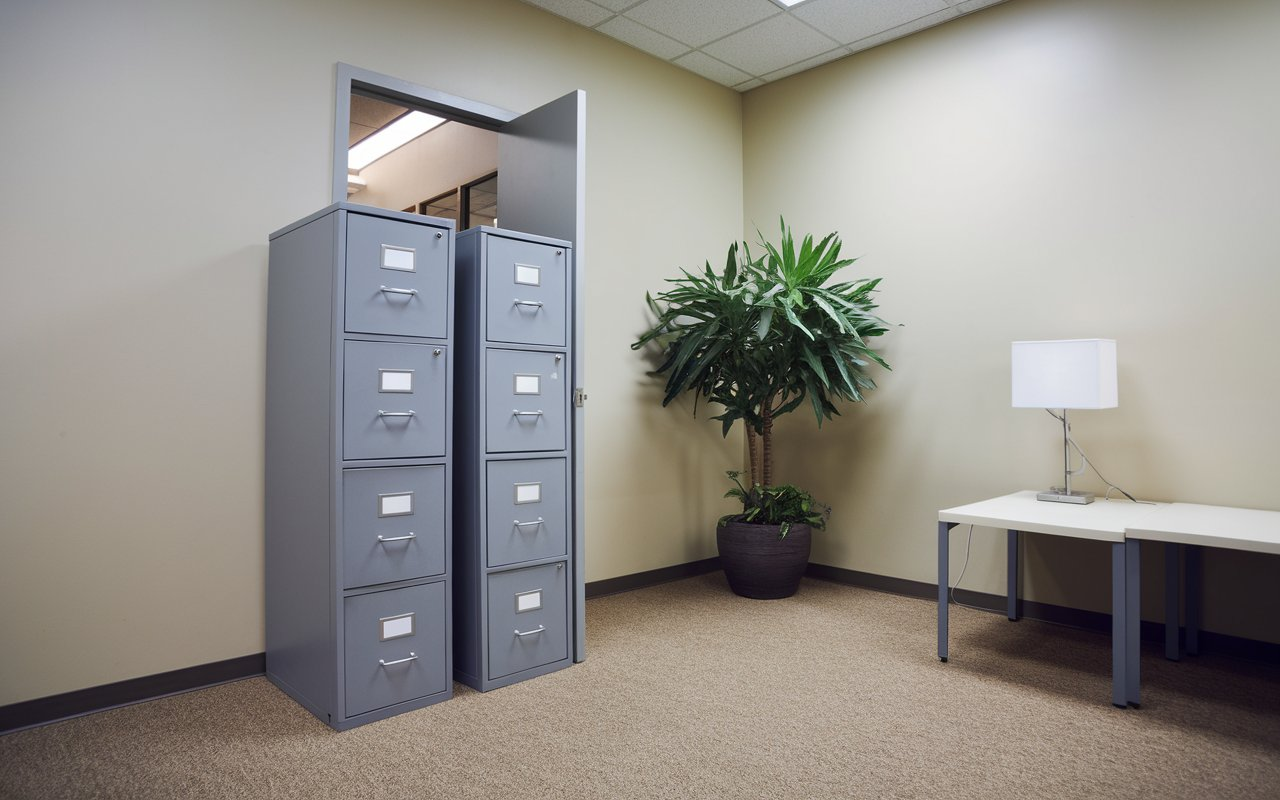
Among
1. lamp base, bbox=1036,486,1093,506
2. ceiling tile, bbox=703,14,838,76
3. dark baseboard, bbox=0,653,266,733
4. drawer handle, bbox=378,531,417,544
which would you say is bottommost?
dark baseboard, bbox=0,653,266,733

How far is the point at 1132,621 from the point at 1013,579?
867 mm

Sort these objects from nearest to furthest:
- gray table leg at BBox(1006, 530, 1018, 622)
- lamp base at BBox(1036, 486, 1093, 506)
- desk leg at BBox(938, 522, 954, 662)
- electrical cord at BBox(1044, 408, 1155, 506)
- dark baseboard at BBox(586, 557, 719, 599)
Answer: desk leg at BBox(938, 522, 954, 662)
lamp base at BBox(1036, 486, 1093, 506)
electrical cord at BBox(1044, 408, 1155, 506)
gray table leg at BBox(1006, 530, 1018, 622)
dark baseboard at BBox(586, 557, 719, 599)

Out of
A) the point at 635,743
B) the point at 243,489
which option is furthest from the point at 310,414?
the point at 635,743

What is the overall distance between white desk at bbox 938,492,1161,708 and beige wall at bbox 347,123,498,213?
2.84m

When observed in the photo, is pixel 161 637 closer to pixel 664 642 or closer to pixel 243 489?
pixel 243 489

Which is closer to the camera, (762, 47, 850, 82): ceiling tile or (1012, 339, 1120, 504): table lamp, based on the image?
(1012, 339, 1120, 504): table lamp

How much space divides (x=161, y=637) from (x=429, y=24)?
7.05ft

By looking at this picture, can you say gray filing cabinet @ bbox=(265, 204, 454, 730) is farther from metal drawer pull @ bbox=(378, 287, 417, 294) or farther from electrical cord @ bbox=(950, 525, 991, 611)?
electrical cord @ bbox=(950, 525, 991, 611)

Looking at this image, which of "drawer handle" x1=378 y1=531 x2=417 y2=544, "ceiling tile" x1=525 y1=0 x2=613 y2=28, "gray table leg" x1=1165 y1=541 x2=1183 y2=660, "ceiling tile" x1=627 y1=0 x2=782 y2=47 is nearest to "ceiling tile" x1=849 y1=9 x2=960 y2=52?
"ceiling tile" x1=627 y1=0 x2=782 y2=47

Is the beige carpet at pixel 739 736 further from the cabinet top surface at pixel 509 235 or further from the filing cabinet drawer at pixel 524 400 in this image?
the cabinet top surface at pixel 509 235

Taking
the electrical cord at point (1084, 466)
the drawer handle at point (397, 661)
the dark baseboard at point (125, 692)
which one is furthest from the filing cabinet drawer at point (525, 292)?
the electrical cord at point (1084, 466)

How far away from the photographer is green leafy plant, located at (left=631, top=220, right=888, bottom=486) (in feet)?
9.98

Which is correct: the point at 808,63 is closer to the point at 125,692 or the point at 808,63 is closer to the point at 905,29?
the point at 905,29

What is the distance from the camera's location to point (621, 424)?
11.0 ft
